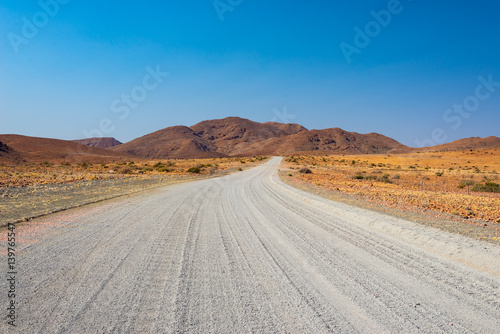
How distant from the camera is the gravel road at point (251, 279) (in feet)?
10.9

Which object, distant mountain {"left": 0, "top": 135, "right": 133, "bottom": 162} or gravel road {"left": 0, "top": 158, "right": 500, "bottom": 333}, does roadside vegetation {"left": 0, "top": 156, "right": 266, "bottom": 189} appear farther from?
distant mountain {"left": 0, "top": 135, "right": 133, "bottom": 162}

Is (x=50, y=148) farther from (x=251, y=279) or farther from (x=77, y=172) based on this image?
(x=251, y=279)

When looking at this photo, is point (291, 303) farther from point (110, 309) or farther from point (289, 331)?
point (110, 309)

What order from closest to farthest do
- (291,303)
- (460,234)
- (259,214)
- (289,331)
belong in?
(289,331)
(291,303)
(460,234)
(259,214)

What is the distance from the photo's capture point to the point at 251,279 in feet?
14.9

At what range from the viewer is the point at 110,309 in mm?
3516

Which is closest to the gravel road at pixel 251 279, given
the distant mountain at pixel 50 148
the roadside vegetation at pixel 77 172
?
the roadside vegetation at pixel 77 172

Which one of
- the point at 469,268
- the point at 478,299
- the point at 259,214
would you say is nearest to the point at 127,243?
the point at 259,214

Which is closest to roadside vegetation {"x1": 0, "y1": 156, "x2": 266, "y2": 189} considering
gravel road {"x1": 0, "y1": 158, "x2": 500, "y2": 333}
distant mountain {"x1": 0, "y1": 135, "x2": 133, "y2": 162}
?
gravel road {"x1": 0, "y1": 158, "x2": 500, "y2": 333}

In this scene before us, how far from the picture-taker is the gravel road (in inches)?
131

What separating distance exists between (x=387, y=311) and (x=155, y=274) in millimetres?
3392

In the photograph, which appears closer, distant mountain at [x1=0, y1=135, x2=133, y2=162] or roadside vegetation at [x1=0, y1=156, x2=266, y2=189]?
roadside vegetation at [x1=0, y1=156, x2=266, y2=189]

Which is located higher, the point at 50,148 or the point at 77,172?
the point at 50,148

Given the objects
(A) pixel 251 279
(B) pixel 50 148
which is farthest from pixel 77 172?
(B) pixel 50 148
